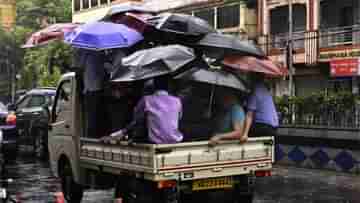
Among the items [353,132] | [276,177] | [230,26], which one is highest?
[230,26]

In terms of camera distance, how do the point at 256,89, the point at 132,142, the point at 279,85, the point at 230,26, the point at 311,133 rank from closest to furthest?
the point at 132,142, the point at 256,89, the point at 311,133, the point at 279,85, the point at 230,26

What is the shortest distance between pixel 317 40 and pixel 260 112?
19301 mm

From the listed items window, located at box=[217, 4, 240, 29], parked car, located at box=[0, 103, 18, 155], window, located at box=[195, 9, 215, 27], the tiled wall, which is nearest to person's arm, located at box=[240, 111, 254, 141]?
the tiled wall

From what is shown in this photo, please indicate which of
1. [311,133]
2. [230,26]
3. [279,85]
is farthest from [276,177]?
[230,26]

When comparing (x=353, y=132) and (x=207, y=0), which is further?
(x=207, y=0)

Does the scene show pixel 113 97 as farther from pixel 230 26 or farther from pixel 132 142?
pixel 230 26

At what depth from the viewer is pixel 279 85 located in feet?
97.8

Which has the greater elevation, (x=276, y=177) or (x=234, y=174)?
A: (x=234, y=174)

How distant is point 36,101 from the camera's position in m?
19.0

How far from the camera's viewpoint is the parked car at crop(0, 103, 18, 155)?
586 inches

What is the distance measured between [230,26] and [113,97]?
23.5m

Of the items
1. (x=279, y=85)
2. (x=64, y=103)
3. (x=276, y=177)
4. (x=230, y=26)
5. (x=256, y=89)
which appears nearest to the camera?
(x=256, y=89)

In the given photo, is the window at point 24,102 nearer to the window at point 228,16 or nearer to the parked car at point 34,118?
the parked car at point 34,118

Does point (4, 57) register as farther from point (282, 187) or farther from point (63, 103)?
point (63, 103)
